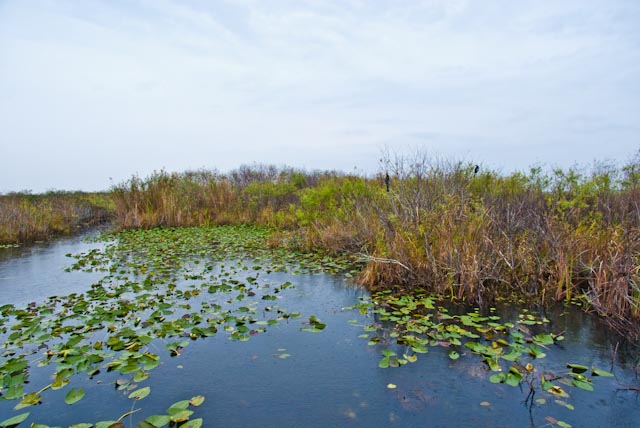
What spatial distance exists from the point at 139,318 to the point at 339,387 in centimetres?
268

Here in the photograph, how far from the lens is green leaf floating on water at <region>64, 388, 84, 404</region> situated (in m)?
2.85

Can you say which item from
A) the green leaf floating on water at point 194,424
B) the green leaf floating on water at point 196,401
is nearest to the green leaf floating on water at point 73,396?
the green leaf floating on water at point 196,401

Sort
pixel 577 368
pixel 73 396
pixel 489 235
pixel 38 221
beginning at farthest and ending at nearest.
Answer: pixel 38 221 < pixel 489 235 < pixel 577 368 < pixel 73 396

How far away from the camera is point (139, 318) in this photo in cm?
448

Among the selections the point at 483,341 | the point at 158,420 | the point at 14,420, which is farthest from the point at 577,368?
the point at 14,420

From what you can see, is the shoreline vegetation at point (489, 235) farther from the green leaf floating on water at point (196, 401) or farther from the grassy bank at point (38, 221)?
the green leaf floating on water at point (196, 401)

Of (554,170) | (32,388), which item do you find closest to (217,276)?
(32,388)

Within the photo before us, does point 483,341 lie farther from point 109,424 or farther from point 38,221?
point 38,221

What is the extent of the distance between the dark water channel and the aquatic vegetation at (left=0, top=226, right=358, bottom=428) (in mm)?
87

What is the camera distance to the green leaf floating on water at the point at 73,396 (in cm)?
285

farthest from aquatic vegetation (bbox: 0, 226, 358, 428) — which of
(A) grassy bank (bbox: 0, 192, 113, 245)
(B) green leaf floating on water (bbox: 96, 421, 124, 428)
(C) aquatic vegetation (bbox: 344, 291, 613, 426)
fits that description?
(A) grassy bank (bbox: 0, 192, 113, 245)

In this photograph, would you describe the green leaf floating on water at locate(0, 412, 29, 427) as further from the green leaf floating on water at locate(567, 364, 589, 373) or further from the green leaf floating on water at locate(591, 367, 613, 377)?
the green leaf floating on water at locate(591, 367, 613, 377)

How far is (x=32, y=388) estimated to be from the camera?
310 cm

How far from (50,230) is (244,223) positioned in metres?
6.09
